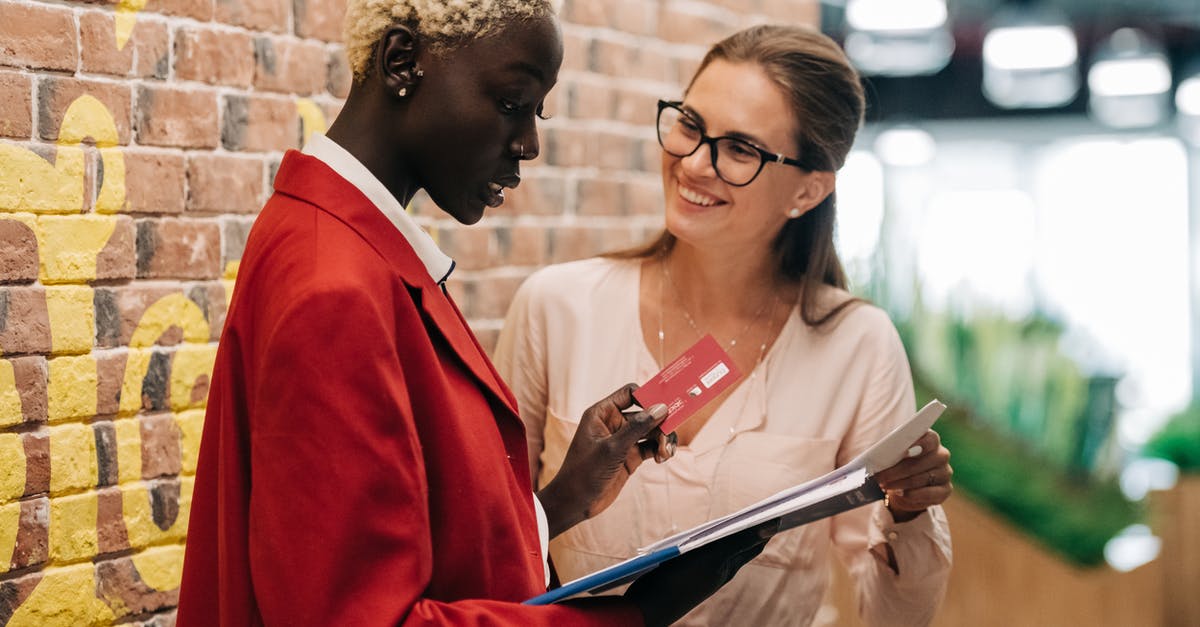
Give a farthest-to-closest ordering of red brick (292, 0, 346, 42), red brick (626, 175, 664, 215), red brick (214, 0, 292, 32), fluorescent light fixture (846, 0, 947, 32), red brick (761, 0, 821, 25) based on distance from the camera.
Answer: fluorescent light fixture (846, 0, 947, 32)
red brick (761, 0, 821, 25)
red brick (626, 175, 664, 215)
red brick (292, 0, 346, 42)
red brick (214, 0, 292, 32)

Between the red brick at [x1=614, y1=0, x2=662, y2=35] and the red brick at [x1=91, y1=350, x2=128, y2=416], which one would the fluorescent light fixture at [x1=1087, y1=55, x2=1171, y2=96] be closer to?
the red brick at [x1=614, y1=0, x2=662, y2=35]

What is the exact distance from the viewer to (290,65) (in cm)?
208

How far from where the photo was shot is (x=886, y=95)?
458 inches

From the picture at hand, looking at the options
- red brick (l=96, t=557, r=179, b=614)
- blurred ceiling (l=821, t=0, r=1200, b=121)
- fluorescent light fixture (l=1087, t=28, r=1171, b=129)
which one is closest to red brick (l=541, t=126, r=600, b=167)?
red brick (l=96, t=557, r=179, b=614)

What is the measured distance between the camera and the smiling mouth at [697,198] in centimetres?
218

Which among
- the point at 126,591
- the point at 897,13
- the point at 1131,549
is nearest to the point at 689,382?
the point at 126,591

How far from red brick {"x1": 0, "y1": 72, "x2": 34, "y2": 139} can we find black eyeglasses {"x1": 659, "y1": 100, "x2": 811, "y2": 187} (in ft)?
3.41

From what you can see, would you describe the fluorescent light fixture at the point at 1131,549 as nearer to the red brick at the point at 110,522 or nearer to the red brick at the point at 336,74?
the red brick at the point at 336,74

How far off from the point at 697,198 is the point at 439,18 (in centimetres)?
105

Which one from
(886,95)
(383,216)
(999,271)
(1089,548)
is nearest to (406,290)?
(383,216)

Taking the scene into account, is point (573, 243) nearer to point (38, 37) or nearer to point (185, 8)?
point (185, 8)

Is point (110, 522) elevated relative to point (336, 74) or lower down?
lower down

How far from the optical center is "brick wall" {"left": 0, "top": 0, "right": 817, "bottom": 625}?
1641mm

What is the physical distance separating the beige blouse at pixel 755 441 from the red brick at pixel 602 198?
1.55 feet
